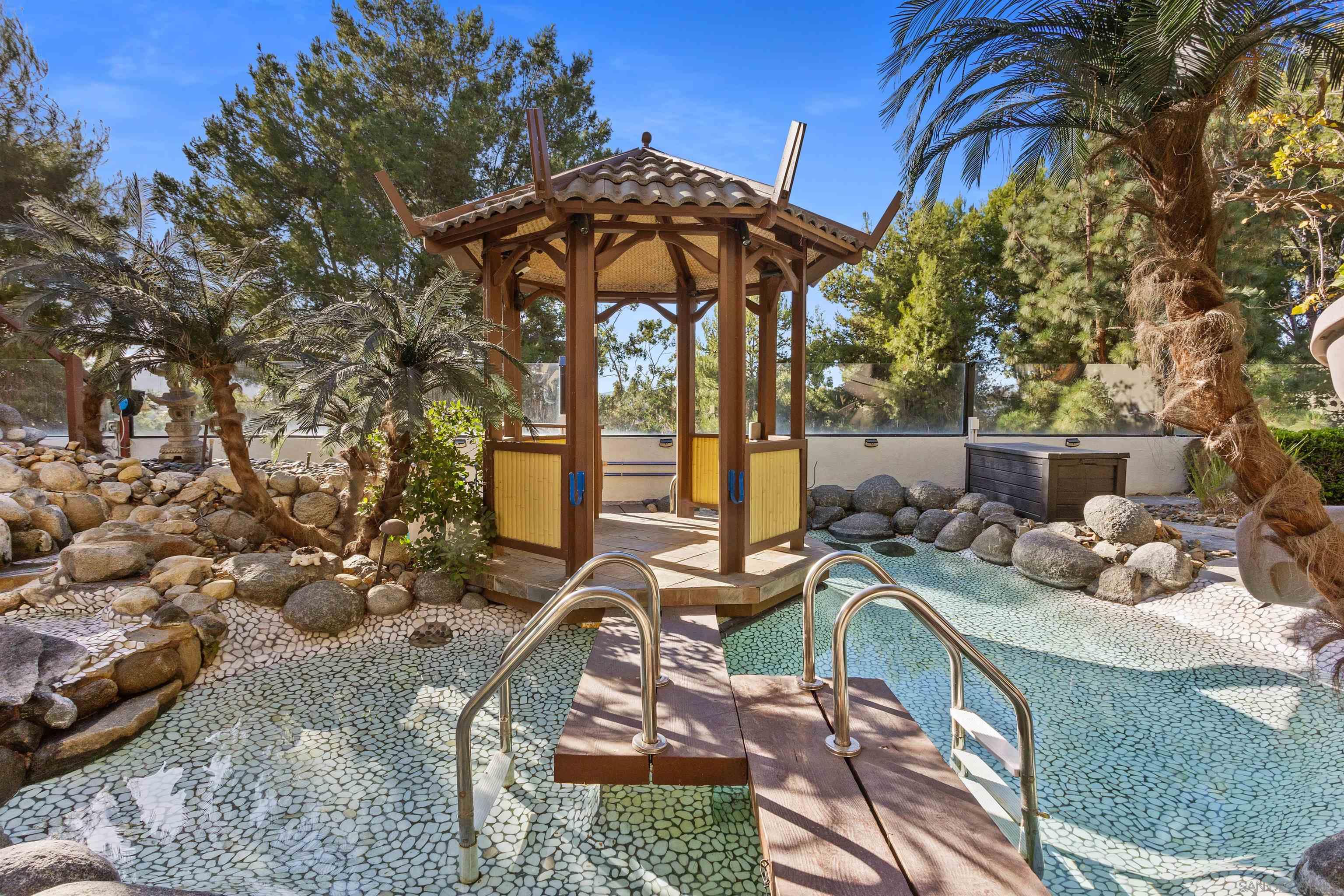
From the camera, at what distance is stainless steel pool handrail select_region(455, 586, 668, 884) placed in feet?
6.79

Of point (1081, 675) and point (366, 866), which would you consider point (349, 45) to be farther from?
point (1081, 675)

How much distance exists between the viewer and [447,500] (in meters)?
4.97

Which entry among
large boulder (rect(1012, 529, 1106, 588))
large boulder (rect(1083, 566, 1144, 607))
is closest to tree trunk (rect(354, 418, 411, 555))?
large boulder (rect(1012, 529, 1106, 588))

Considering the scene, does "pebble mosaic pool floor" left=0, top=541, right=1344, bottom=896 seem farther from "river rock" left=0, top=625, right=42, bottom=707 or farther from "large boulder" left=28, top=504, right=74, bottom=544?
"large boulder" left=28, top=504, right=74, bottom=544

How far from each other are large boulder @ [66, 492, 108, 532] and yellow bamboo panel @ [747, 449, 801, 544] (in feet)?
19.9

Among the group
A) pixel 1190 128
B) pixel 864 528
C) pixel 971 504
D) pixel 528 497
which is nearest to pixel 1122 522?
pixel 971 504

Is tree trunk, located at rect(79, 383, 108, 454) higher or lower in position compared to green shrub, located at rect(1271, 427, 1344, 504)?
higher

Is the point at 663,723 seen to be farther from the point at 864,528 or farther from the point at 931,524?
the point at 931,524

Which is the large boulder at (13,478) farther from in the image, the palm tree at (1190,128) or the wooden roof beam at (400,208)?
the palm tree at (1190,128)

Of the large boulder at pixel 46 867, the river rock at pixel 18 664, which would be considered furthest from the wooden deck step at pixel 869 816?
the river rock at pixel 18 664

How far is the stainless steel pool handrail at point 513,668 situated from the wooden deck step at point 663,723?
0.13 m

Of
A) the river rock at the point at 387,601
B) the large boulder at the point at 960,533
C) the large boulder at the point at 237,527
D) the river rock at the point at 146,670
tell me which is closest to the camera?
the river rock at the point at 146,670

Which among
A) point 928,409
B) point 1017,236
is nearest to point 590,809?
point 928,409

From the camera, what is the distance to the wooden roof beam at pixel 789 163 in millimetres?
4047
